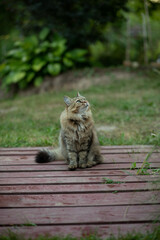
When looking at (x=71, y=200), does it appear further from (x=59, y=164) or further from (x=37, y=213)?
(x=59, y=164)

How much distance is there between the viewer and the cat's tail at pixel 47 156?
3.31 m

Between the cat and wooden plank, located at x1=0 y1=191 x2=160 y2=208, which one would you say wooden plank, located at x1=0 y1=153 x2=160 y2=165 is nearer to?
the cat

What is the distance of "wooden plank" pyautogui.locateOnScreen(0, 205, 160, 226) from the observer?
2.08m

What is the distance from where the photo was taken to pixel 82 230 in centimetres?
198

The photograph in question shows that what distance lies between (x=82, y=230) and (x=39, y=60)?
892cm

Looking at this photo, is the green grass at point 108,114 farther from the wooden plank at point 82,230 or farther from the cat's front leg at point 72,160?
the wooden plank at point 82,230

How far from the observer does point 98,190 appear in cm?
254

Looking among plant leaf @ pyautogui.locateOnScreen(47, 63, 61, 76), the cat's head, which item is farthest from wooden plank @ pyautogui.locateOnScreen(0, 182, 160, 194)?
plant leaf @ pyautogui.locateOnScreen(47, 63, 61, 76)

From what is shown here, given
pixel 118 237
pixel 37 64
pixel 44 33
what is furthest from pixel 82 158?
pixel 44 33

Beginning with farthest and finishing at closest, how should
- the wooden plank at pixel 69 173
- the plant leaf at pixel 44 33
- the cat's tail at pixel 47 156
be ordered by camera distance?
the plant leaf at pixel 44 33
the cat's tail at pixel 47 156
the wooden plank at pixel 69 173

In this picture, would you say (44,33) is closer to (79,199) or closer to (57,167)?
(57,167)

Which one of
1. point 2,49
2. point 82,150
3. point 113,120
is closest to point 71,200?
point 82,150

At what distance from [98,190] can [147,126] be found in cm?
282

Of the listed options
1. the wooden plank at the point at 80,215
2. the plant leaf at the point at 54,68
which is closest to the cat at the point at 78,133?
the wooden plank at the point at 80,215
